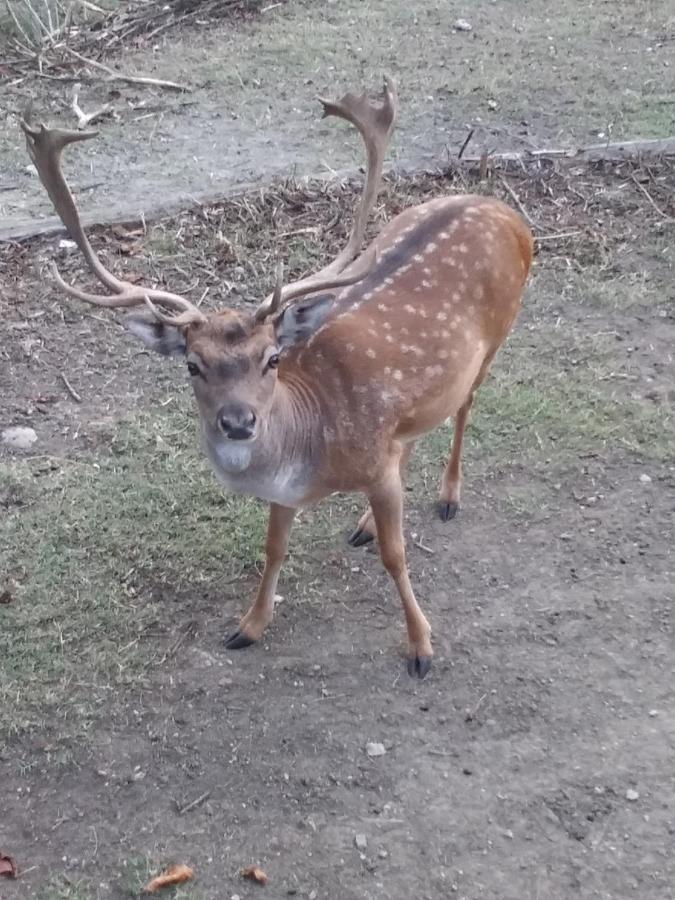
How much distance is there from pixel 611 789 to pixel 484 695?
554 mm

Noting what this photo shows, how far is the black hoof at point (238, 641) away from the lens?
416cm

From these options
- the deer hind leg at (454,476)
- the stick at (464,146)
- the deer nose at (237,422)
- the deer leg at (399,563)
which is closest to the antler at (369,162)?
the deer nose at (237,422)

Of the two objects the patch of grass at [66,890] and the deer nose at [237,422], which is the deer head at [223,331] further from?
the patch of grass at [66,890]

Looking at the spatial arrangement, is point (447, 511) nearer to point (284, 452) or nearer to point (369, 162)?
point (284, 452)

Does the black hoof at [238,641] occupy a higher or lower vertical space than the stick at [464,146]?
lower

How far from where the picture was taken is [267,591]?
13.7 ft

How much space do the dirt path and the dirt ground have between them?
5.02 feet

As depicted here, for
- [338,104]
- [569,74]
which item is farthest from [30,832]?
[569,74]

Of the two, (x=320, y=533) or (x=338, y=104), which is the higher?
(x=338, y=104)

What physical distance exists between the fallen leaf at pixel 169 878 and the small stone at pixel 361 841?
1.62ft

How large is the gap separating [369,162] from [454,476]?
1.43 m

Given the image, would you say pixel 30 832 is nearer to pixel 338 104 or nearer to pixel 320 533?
pixel 320 533

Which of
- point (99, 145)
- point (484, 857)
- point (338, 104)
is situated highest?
point (338, 104)

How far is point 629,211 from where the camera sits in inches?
271
